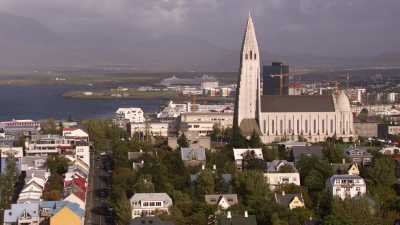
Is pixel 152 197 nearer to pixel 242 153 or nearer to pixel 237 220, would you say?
pixel 237 220

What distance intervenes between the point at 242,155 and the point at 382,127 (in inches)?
579

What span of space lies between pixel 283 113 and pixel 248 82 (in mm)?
2279

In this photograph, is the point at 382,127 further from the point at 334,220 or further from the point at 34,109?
the point at 34,109

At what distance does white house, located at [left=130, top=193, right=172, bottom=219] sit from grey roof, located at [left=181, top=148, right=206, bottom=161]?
613 centimetres

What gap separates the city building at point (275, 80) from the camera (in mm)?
76562

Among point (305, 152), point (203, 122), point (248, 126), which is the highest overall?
point (203, 122)

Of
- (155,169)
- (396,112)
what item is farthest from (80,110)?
(155,169)

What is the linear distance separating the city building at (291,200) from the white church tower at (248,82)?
17541 millimetres

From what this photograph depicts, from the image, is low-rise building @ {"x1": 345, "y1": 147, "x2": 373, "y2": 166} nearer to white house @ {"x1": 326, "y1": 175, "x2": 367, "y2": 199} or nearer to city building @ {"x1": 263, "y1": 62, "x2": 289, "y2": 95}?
white house @ {"x1": 326, "y1": 175, "x2": 367, "y2": 199}

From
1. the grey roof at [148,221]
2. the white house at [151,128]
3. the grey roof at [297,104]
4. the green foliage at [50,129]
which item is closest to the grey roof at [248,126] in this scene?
the grey roof at [297,104]

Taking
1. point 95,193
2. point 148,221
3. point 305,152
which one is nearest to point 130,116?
point 305,152

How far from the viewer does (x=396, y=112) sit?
58.8 metres

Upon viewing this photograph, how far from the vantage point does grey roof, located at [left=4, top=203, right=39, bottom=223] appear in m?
21.6

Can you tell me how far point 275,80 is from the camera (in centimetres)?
7812
